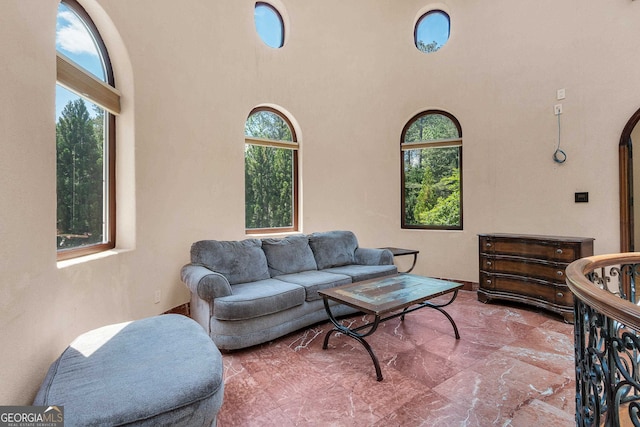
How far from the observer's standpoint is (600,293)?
40.0 inches

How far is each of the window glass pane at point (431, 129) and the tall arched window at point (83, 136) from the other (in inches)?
147

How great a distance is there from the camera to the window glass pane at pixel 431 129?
14.2 ft

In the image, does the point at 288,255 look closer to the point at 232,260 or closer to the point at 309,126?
the point at 232,260

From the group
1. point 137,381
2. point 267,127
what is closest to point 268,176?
point 267,127

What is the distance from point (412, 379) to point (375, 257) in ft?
5.93

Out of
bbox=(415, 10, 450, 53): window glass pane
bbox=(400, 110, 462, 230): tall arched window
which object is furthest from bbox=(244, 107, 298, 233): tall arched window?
bbox=(415, 10, 450, 53): window glass pane

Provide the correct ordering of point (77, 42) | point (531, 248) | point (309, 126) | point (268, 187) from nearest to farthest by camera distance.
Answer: point (77, 42) → point (531, 248) → point (268, 187) → point (309, 126)

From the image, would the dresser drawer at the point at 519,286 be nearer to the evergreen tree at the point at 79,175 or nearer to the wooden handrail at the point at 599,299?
the wooden handrail at the point at 599,299

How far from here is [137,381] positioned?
119cm

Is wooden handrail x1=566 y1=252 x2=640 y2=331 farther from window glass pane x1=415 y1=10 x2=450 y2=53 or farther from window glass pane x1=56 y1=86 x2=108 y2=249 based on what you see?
window glass pane x1=415 y1=10 x2=450 y2=53

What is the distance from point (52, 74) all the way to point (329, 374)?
2440mm

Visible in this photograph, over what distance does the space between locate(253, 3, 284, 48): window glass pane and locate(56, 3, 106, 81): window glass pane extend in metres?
1.99

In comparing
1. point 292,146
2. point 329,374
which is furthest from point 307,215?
point 329,374

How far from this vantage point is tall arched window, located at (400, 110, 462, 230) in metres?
4.32
